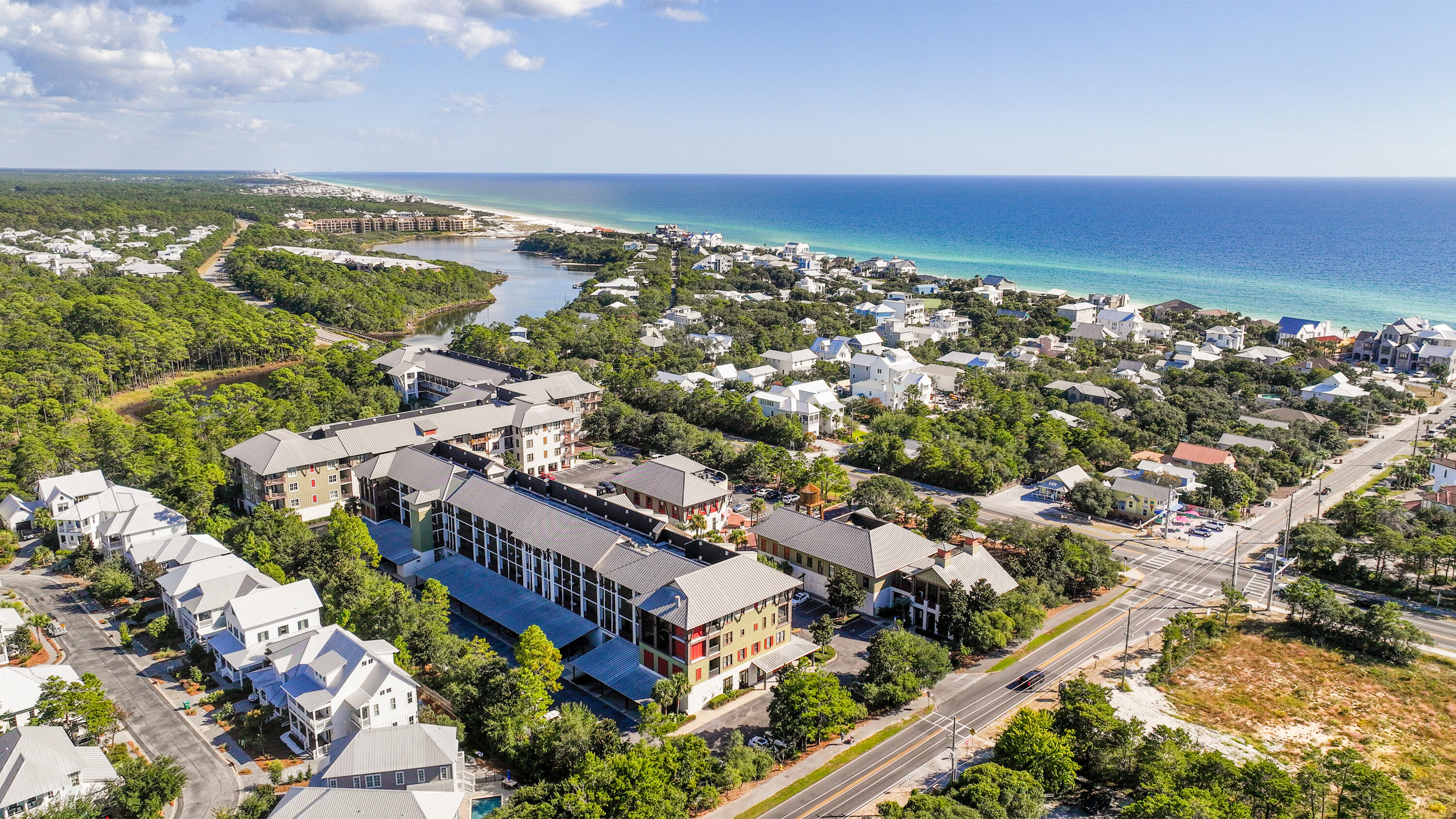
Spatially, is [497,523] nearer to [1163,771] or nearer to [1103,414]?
[1163,771]

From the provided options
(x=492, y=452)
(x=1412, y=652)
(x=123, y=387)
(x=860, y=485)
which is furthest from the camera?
(x=123, y=387)

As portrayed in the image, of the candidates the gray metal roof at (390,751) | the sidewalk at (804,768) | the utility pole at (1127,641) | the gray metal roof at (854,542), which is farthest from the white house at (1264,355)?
the gray metal roof at (390,751)

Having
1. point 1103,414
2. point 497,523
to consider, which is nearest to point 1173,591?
point 1103,414

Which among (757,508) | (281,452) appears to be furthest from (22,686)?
(757,508)

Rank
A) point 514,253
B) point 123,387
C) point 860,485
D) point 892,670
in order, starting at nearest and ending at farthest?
1. point 892,670
2. point 860,485
3. point 123,387
4. point 514,253

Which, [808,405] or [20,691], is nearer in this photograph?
[20,691]

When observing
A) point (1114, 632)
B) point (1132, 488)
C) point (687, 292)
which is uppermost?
point (687, 292)

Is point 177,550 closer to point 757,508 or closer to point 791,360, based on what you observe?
point 757,508
